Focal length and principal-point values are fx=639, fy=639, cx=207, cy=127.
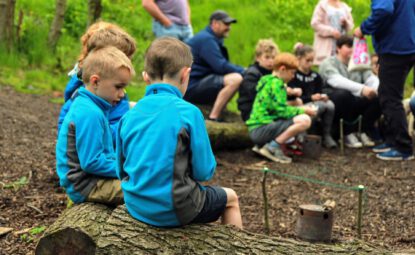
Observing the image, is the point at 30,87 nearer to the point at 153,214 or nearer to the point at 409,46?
A: the point at 409,46

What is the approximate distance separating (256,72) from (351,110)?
145 cm

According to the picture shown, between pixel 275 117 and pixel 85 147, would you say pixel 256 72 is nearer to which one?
pixel 275 117

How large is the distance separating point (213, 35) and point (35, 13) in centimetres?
645

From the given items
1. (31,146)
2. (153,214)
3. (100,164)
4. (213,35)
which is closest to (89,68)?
(100,164)

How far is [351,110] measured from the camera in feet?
26.9

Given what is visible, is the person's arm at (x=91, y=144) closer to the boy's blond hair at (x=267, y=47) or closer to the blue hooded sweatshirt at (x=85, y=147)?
the blue hooded sweatshirt at (x=85, y=147)

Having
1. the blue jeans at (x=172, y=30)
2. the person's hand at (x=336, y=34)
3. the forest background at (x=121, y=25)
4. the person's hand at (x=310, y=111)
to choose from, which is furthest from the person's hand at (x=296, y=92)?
the forest background at (x=121, y=25)

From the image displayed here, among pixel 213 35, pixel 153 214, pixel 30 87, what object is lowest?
pixel 30 87

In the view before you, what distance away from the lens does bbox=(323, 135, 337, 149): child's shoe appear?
805 centimetres

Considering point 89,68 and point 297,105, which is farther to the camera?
point 297,105

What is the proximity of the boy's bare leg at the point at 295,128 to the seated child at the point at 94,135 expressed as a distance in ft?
11.5

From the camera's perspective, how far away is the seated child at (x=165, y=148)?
10.2 ft

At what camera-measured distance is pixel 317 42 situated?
897 cm

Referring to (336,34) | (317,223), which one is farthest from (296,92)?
(317,223)
